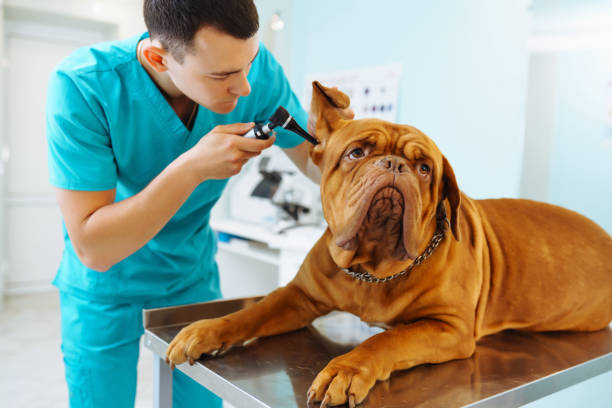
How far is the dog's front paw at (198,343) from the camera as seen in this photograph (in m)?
0.84

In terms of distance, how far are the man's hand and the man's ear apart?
0.62ft

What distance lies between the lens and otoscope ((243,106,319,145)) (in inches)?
35.5

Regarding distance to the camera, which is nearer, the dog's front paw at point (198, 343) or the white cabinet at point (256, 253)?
the dog's front paw at point (198, 343)

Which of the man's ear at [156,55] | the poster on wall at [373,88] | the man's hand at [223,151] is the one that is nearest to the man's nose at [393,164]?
the man's hand at [223,151]

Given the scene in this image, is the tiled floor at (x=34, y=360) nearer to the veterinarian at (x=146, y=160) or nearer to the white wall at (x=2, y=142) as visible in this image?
the white wall at (x=2, y=142)

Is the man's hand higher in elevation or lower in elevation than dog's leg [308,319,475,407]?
higher

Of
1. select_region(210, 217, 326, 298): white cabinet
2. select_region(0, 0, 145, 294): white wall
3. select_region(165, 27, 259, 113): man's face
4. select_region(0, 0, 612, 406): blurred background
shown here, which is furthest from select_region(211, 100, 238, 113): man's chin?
select_region(0, 0, 145, 294): white wall

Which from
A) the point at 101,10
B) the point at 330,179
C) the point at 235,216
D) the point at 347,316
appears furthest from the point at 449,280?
the point at 101,10

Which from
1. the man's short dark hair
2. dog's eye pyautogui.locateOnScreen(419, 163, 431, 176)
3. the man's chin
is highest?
the man's short dark hair

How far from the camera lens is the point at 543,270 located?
3.29 ft

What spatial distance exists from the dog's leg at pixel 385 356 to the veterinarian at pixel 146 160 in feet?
1.34

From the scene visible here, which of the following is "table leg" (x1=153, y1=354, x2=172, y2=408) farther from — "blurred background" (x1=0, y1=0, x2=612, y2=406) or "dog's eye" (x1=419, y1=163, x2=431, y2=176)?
"blurred background" (x1=0, y1=0, x2=612, y2=406)

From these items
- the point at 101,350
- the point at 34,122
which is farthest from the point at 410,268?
the point at 34,122

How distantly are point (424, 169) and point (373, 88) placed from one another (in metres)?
2.24
